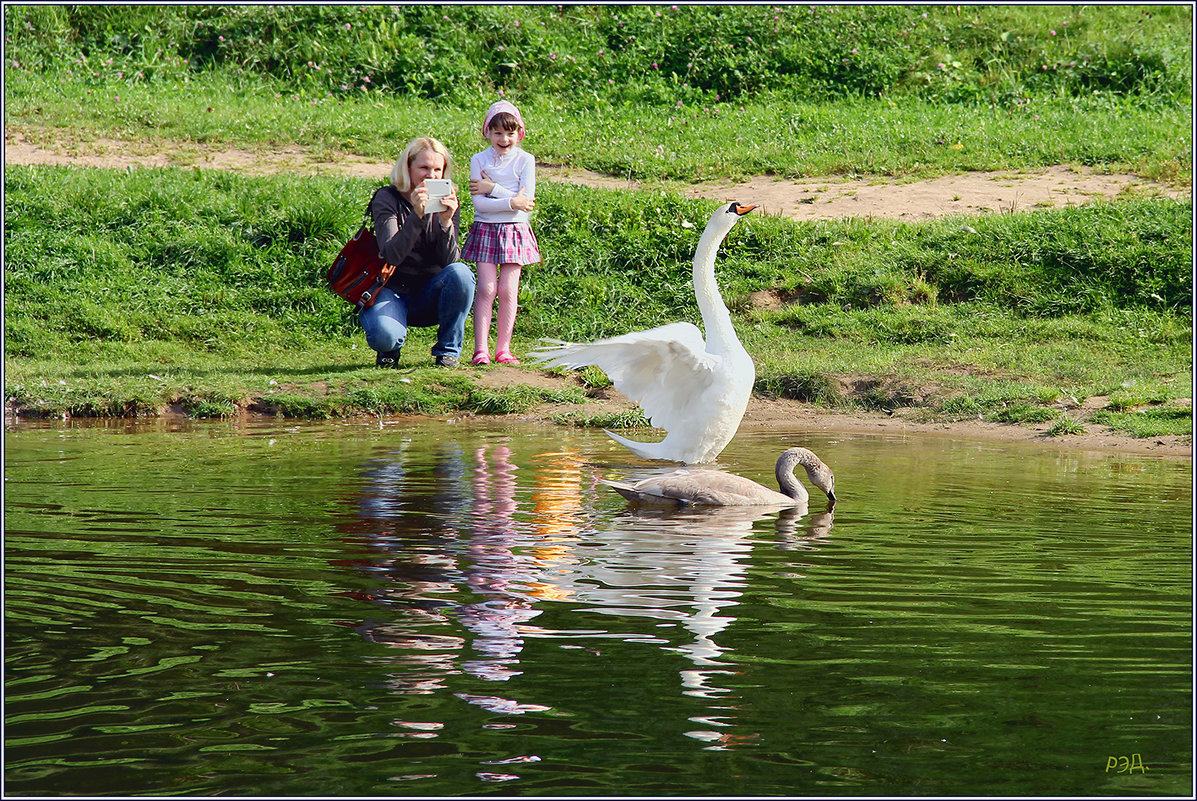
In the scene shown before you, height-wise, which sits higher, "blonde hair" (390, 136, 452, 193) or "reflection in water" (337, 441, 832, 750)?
"blonde hair" (390, 136, 452, 193)

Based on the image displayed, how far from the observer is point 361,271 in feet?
33.0

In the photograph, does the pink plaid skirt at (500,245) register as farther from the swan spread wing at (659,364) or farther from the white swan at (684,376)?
the swan spread wing at (659,364)

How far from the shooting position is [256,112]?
1656 centimetres

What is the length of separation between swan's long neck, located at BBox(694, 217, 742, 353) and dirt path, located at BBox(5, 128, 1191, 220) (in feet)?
17.9

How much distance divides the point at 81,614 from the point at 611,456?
3993 millimetres

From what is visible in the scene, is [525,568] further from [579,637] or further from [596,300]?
[596,300]

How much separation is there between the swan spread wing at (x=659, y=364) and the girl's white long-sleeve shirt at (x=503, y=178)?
9.31ft

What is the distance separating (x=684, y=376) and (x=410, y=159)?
3.38 meters

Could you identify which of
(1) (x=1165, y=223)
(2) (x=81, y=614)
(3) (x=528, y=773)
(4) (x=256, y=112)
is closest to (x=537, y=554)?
(2) (x=81, y=614)

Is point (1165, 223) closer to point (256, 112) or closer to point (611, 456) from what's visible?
point (611, 456)

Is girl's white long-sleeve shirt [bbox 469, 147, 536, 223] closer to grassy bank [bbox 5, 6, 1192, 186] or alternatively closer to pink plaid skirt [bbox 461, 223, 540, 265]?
pink plaid skirt [bbox 461, 223, 540, 265]

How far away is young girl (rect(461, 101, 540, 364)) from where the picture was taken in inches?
403

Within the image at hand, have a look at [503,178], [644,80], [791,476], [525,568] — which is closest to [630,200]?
[503,178]

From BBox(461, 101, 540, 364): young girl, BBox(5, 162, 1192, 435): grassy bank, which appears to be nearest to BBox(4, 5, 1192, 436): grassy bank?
BBox(5, 162, 1192, 435): grassy bank
